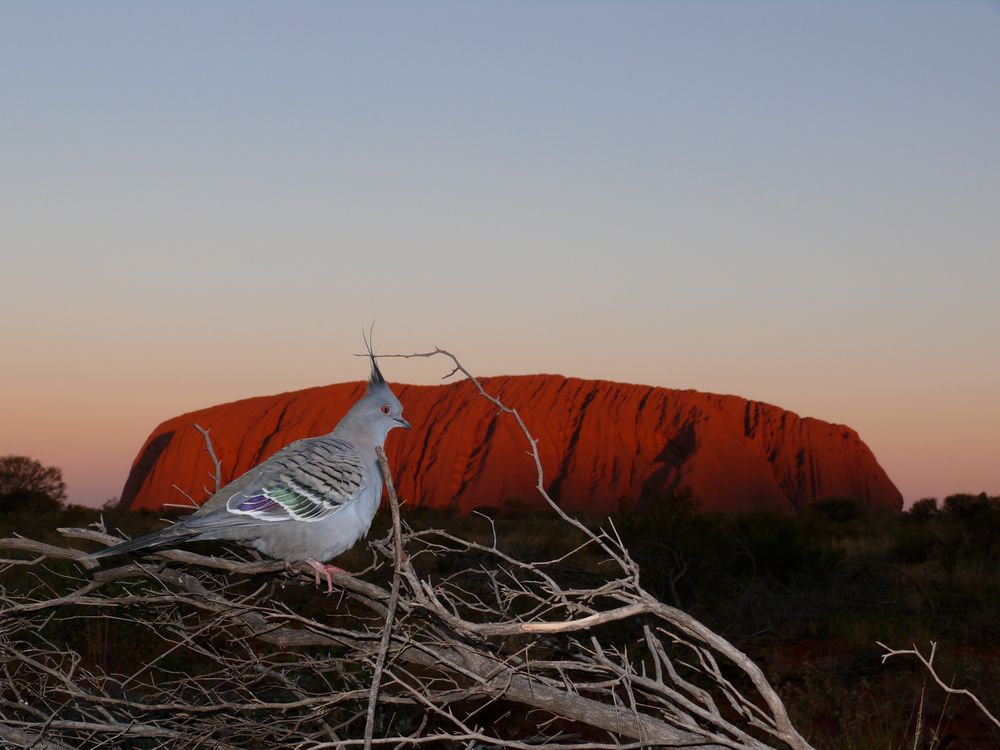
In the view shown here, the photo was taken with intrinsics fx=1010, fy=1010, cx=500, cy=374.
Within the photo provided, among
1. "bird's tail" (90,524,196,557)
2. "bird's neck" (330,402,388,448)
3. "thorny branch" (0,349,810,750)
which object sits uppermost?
"bird's neck" (330,402,388,448)

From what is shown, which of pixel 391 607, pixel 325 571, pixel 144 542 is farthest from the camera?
pixel 325 571

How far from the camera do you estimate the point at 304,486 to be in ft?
12.8

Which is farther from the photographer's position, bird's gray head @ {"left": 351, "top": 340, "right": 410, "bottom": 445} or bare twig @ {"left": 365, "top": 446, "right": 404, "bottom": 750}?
bird's gray head @ {"left": 351, "top": 340, "right": 410, "bottom": 445}

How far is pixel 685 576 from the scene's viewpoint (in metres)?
12.6

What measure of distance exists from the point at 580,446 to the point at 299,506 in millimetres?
55006

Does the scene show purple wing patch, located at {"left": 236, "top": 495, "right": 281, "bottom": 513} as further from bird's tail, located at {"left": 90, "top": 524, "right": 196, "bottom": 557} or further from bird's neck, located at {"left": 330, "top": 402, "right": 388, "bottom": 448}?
bird's neck, located at {"left": 330, "top": 402, "right": 388, "bottom": 448}

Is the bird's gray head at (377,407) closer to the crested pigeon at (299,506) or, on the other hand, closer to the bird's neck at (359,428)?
the bird's neck at (359,428)

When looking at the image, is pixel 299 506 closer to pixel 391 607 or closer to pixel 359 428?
pixel 359 428

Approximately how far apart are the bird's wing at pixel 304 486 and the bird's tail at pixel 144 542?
0.27m

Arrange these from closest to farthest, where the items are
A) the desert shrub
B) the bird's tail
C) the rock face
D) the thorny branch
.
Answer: the thorny branch, the bird's tail, the desert shrub, the rock face

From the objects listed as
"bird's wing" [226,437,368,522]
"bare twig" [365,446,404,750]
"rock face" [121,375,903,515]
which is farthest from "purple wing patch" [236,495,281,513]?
"rock face" [121,375,903,515]

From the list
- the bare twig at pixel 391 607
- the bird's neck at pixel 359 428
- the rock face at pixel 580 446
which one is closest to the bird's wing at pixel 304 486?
the bird's neck at pixel 359 428

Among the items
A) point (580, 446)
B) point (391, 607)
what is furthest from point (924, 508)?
point (391, 607)

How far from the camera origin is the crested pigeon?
378cm
